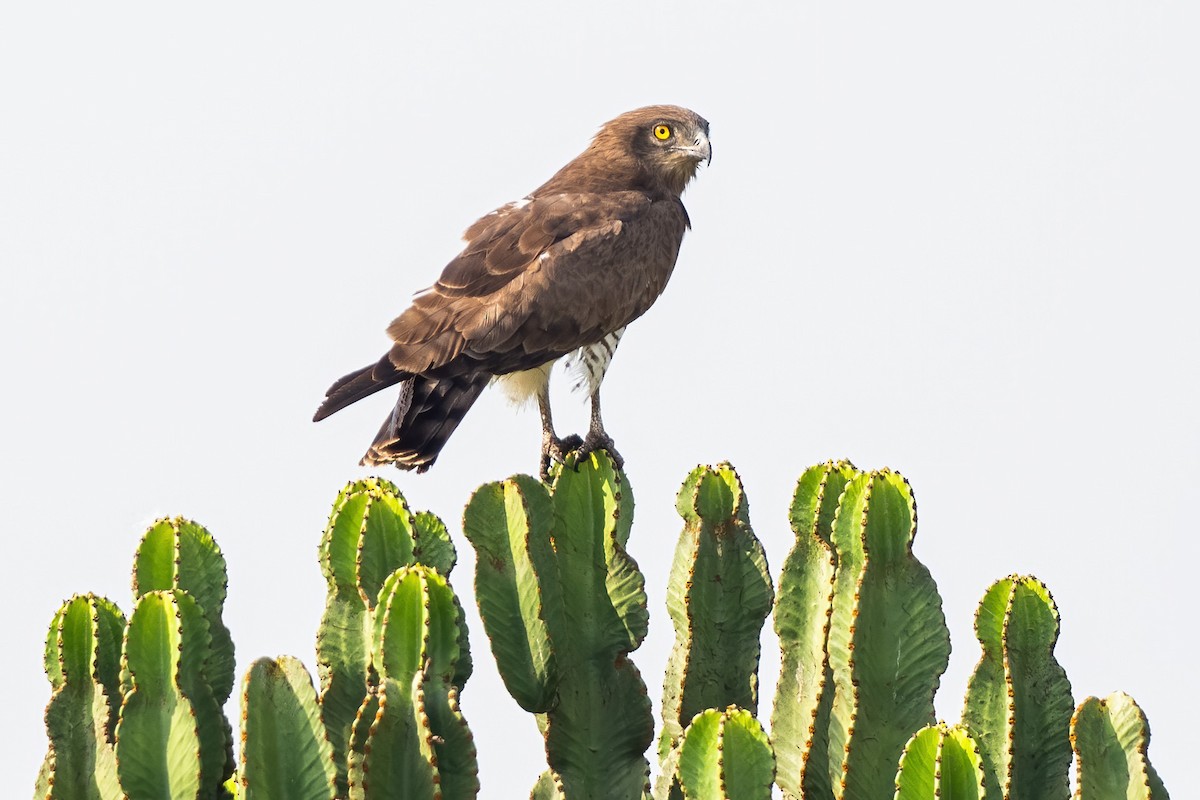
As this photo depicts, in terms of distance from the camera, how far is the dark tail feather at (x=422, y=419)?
8.74 m

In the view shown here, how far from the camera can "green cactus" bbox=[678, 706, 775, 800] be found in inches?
221

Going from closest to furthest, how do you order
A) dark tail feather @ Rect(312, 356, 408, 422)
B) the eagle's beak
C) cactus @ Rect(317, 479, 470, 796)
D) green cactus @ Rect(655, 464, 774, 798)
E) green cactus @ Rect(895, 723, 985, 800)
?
green cactus @ Rect(895, 723, 985, 800) → cactus @ Rect(317, 479, 470, 796) → green cactus @ Rect(655, 464, 774, 798) → dark tail feather @ Rect(312, 356, 408, 422) → the eagle's beak

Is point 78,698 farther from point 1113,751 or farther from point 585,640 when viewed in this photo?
point 1113,751

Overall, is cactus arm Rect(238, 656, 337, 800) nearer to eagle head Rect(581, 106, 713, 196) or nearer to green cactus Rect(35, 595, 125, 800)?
green cactus Rect(35, 595, 125, 800)

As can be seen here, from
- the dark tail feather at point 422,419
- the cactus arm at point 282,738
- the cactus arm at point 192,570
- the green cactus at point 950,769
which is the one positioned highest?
the dark tail feather at point 422,419

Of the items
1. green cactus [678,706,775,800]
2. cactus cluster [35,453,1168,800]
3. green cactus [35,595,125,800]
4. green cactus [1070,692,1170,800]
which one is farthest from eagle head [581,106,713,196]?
green cactus [678,706,775,800]

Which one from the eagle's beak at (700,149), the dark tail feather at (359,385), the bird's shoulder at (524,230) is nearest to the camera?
the dark tail feather at (359,385)

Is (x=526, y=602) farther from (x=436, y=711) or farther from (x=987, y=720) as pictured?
(x=987, y=720)

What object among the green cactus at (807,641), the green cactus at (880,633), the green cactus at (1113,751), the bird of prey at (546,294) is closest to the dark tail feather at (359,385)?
the bird of prey at (546,294)

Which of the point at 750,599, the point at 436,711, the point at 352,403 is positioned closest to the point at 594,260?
the point at 352,403

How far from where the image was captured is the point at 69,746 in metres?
6.35

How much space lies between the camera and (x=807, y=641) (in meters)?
6.84

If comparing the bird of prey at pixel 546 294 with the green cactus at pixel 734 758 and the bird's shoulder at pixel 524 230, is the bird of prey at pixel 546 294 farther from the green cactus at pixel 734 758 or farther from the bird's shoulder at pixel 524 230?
the green cactus at pixel 734 758

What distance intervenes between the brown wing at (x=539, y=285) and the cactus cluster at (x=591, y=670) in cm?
228
